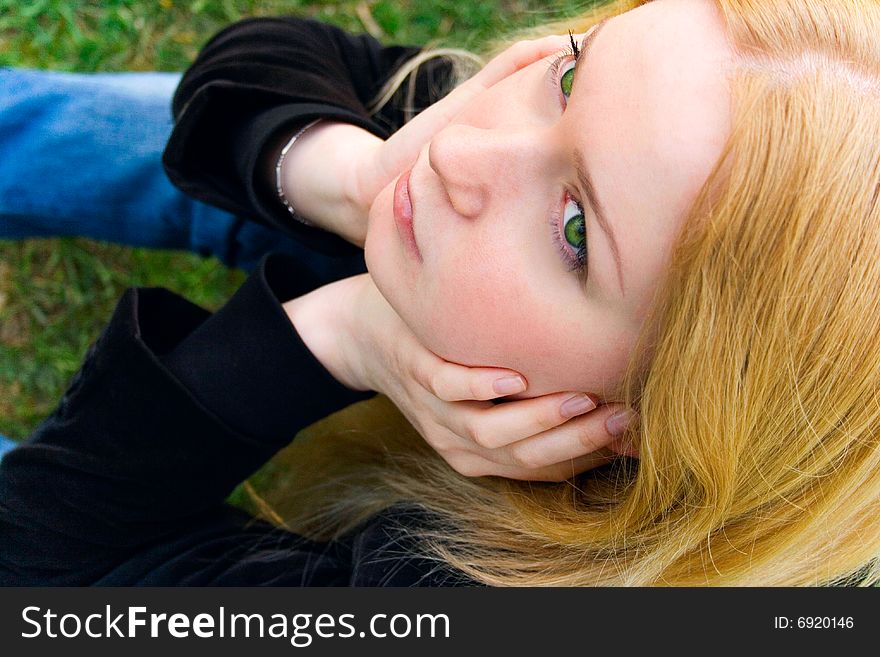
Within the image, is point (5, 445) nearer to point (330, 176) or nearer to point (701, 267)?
point (330, 176)

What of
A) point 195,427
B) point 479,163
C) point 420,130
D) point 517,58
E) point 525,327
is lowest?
point 195,427

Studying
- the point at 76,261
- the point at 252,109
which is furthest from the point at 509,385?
the point at 76,261

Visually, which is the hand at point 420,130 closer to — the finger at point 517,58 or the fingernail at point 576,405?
the finger at point 517,58

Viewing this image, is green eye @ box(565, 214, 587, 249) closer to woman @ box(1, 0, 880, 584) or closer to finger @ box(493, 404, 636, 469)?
woman @ box(1, 0, 880, 584)

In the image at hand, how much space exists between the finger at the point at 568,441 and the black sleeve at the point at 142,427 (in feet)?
1.53

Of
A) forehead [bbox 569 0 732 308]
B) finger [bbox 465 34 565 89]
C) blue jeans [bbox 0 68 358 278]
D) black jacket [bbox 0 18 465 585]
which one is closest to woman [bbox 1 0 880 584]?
forehead [bbox 569 0 732 308]

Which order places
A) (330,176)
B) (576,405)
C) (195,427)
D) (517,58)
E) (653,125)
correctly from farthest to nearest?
(330,176) < (195,427) < (517,58) < (576,405) < (653,125)

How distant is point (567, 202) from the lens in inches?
43.2

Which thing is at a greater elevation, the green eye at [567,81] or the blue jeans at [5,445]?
the green eye at [567,81]

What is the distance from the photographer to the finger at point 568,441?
1.29m

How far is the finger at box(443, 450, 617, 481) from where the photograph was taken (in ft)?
4.69

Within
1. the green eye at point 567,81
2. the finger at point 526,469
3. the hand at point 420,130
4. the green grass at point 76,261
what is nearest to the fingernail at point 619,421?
the finger at point 526,469

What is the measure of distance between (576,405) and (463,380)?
20 centimetres
